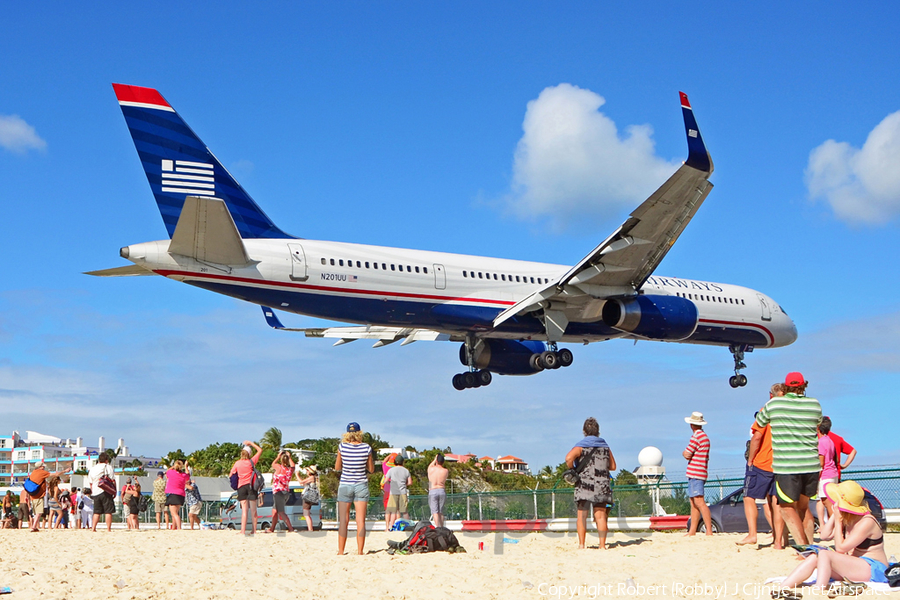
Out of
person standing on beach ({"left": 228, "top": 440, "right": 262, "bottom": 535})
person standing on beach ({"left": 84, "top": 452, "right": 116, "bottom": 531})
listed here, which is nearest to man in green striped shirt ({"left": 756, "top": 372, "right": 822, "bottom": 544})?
person standing on beach ({"left": 228, "top": 440, "right": 262, "bottom": 535})

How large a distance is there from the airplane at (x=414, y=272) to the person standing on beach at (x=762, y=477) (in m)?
8.83

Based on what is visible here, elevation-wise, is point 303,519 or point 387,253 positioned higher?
point 387,253

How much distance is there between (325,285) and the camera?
19.7 metres

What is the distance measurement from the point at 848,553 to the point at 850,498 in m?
0.42

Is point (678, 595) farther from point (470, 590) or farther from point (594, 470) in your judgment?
point (594, 470)

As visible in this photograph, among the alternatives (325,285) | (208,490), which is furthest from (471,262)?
(208,490)

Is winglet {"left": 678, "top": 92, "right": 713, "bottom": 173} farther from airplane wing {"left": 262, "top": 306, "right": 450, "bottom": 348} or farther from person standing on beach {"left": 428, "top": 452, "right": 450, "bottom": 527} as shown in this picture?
airplane wing {"left": 262, "top": 306, "right": 450, "bottom": 348}

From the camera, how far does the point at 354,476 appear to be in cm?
1012

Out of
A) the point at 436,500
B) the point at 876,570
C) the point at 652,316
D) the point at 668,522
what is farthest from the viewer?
the point at 652,316

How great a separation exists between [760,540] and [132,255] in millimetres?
13214

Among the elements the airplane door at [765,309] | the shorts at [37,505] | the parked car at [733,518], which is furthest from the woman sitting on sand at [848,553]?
the airplane door at [765,309]

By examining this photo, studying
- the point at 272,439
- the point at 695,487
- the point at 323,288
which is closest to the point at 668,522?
the point at 695,487

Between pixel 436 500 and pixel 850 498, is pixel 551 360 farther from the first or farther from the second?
pixel 850 498

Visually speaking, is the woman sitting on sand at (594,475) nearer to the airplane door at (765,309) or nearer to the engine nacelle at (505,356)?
the engine nacelle at (505,356)
